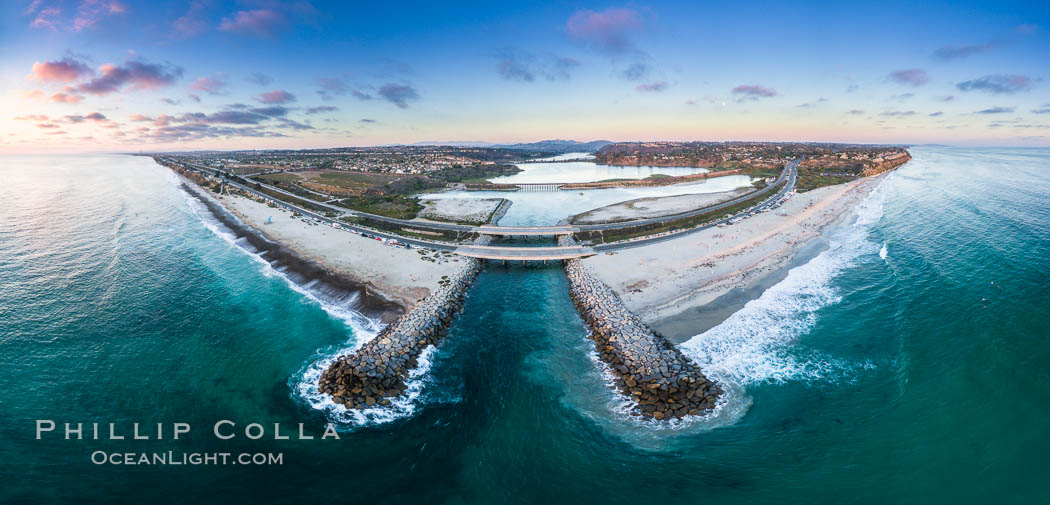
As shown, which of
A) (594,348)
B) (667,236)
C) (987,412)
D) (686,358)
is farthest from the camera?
(667,236)

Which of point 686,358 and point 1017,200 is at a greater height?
point 1017,200

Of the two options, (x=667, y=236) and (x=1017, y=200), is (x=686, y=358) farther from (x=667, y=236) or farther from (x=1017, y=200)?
(x=1017, y=200)

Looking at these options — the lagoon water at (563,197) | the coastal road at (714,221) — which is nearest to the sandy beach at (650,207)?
the coastal road at (714,221)

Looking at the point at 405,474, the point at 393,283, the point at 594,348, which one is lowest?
the point at 405,474

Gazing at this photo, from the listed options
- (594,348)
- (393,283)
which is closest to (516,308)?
(594,348)

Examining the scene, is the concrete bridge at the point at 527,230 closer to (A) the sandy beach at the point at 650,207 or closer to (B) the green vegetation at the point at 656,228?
(B) the green vegetation at the point at 656,228

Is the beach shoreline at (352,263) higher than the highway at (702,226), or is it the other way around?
the highway at (702,226)

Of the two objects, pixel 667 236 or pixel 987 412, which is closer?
pixel 987 412
